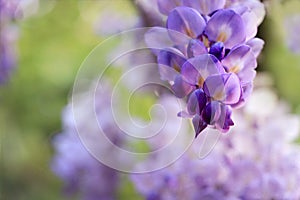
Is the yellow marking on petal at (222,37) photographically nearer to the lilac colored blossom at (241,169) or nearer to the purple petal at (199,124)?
the purple petal at (199,124)

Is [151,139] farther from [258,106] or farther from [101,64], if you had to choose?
[101,64]

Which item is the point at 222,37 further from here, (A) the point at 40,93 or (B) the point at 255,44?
(A) the point at 40,93

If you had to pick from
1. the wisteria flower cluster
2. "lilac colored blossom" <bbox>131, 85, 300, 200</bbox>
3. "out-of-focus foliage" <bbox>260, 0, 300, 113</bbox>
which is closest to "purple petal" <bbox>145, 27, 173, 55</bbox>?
the wisteria flower cluster

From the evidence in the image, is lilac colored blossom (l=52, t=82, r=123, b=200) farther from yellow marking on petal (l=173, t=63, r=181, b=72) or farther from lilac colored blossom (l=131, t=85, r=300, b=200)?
yellow marking on petal (l=173, t=63, r=181, b=72)

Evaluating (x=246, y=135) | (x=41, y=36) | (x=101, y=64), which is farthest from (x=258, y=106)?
(x=41, y=36)

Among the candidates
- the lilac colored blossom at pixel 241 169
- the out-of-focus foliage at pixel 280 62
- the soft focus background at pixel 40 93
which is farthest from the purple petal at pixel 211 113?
the soft focus background at pixel 40 93

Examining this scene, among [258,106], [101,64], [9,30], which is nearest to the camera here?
[258,106]

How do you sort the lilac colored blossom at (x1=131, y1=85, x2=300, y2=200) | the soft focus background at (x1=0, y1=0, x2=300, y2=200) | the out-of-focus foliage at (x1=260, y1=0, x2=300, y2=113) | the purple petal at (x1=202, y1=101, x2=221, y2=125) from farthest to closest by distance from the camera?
the soft focus background at (x1=0, y1=0, x2=300, y2=200) < the out-of-focus foliage at (x1=260, y1=0, x2=300, y2=113) < the lilac colored blossom at (x1=131, y1=85, x2=300, y2=200) < the purple petal at (x1=202, y1=101, x2=221, y2=125)

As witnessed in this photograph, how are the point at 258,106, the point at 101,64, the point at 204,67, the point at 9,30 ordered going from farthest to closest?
the point at 101,64
the point at 9,30
the point at 258,106
the point at 204,67
